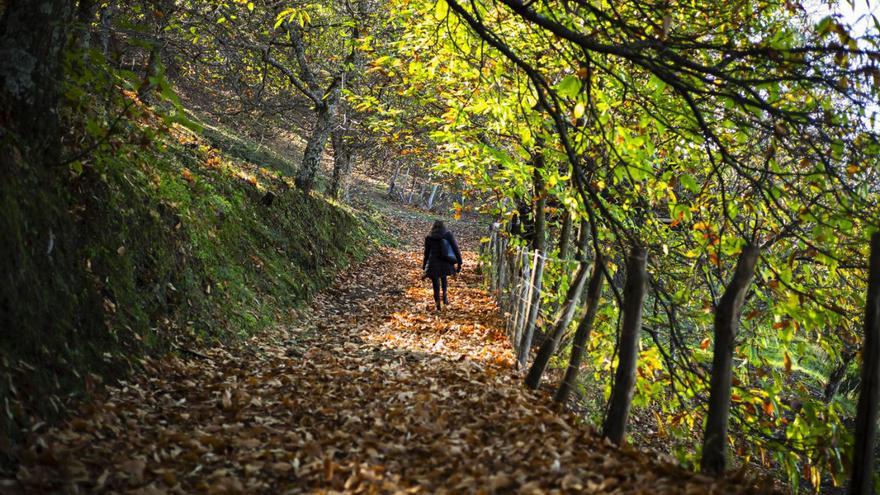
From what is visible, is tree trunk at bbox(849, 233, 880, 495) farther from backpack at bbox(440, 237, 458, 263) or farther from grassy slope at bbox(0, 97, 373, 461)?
backpack at bbox(440, 237, 458, 263)

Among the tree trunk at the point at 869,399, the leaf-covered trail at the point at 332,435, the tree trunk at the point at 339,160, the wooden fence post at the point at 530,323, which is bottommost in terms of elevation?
the leaf-covered trail at the point at 332,435

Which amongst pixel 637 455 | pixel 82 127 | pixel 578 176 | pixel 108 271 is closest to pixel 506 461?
pixel 637 455

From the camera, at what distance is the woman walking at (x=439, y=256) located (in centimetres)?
1203

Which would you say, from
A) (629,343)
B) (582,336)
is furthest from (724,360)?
(582,336)

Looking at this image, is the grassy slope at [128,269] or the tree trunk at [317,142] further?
the tree trunk at [317,142]

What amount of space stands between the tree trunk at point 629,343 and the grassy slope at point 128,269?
13.8 ft

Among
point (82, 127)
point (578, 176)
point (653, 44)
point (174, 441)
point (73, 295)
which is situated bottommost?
point (174, 441)

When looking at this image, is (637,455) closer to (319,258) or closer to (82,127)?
(82,127)

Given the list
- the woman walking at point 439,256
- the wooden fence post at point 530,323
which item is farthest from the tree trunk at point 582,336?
the woman walking at point 439,256

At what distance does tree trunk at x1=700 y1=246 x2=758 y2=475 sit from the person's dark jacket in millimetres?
8021

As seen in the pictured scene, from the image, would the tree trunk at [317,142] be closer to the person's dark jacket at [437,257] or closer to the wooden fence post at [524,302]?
the person's dark jacket at [437,257]

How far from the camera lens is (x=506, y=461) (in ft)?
13.7

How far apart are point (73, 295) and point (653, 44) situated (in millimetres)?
5099

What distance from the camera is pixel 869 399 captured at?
3.41 metres
